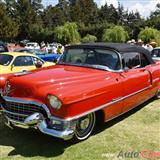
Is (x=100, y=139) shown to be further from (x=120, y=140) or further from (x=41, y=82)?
(x=41, y=82)

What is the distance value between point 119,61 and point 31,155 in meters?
2.63

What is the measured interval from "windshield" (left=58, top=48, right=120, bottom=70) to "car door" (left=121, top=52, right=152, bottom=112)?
0.85 feet

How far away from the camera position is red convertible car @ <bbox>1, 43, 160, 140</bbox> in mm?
4980

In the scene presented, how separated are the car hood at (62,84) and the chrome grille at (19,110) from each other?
6.3 inches

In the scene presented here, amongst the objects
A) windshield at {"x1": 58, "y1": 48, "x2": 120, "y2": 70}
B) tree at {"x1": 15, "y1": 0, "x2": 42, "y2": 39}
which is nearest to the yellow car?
windshield at {"x1": 58, "y1": 48, "x2": 120, "y2": 70}

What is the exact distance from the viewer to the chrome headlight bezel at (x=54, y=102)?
4926 mm

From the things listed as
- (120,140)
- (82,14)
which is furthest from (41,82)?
(82,14)

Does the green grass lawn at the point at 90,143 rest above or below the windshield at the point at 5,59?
below

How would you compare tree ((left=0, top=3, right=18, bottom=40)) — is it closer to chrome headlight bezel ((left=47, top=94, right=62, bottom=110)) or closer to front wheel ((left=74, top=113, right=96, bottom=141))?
front wheel ((left=74, top=113, right=96, bottom=141))

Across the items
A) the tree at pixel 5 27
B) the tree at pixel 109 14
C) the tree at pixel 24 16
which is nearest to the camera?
Result: the tree at pixel 5 27

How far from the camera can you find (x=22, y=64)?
10.1 meters

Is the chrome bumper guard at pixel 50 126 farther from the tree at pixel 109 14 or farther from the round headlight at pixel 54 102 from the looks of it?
the tree at pixel 109 14

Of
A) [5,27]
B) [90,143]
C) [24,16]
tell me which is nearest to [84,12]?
[24,16]

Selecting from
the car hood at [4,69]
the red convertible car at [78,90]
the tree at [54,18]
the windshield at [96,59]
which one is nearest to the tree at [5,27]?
the tree at [54,18]
